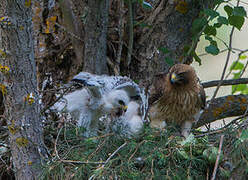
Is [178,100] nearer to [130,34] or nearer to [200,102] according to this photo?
[200,102]

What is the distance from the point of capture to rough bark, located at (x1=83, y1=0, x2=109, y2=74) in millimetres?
3266

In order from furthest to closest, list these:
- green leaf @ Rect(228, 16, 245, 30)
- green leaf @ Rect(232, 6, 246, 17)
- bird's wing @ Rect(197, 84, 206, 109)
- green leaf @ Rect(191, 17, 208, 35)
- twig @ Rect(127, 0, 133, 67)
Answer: bird's wing @ Rect(197, 84, 206, 109)
twig @ Rect(127, 0, 133, 67)
green leaf @ Rect(191, 17, 208, 35)
green leaf @ Rect(228, 16, 245, 30)
green leaf @ Rect(232, 6, 246, 17)

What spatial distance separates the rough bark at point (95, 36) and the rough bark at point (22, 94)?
0.95 meters

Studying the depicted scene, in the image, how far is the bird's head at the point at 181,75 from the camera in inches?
128

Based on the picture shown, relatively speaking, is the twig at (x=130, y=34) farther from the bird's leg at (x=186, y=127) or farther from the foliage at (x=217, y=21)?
the bird's leg at (x=186, y=127)

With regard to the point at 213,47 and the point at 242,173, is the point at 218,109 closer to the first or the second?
the point at 213,47

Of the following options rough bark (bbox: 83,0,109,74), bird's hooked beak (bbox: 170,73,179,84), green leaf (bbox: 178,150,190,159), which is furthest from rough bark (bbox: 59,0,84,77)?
green leaf (bbox: 178,150,190,159)

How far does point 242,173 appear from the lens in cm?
227

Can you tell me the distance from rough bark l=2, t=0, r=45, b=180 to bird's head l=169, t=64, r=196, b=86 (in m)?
1.26

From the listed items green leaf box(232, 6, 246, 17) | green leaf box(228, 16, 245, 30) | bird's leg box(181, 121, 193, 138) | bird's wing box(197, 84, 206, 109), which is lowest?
bird's leg box(181, 121, 193, 138)

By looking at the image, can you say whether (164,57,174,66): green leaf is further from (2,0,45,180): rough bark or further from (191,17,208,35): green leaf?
(2,0,45,180): rough bark

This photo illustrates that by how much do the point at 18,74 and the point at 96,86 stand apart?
0.68 meters

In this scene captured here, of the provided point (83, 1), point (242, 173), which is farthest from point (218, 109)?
point (83, 1)

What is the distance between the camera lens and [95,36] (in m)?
3.31
